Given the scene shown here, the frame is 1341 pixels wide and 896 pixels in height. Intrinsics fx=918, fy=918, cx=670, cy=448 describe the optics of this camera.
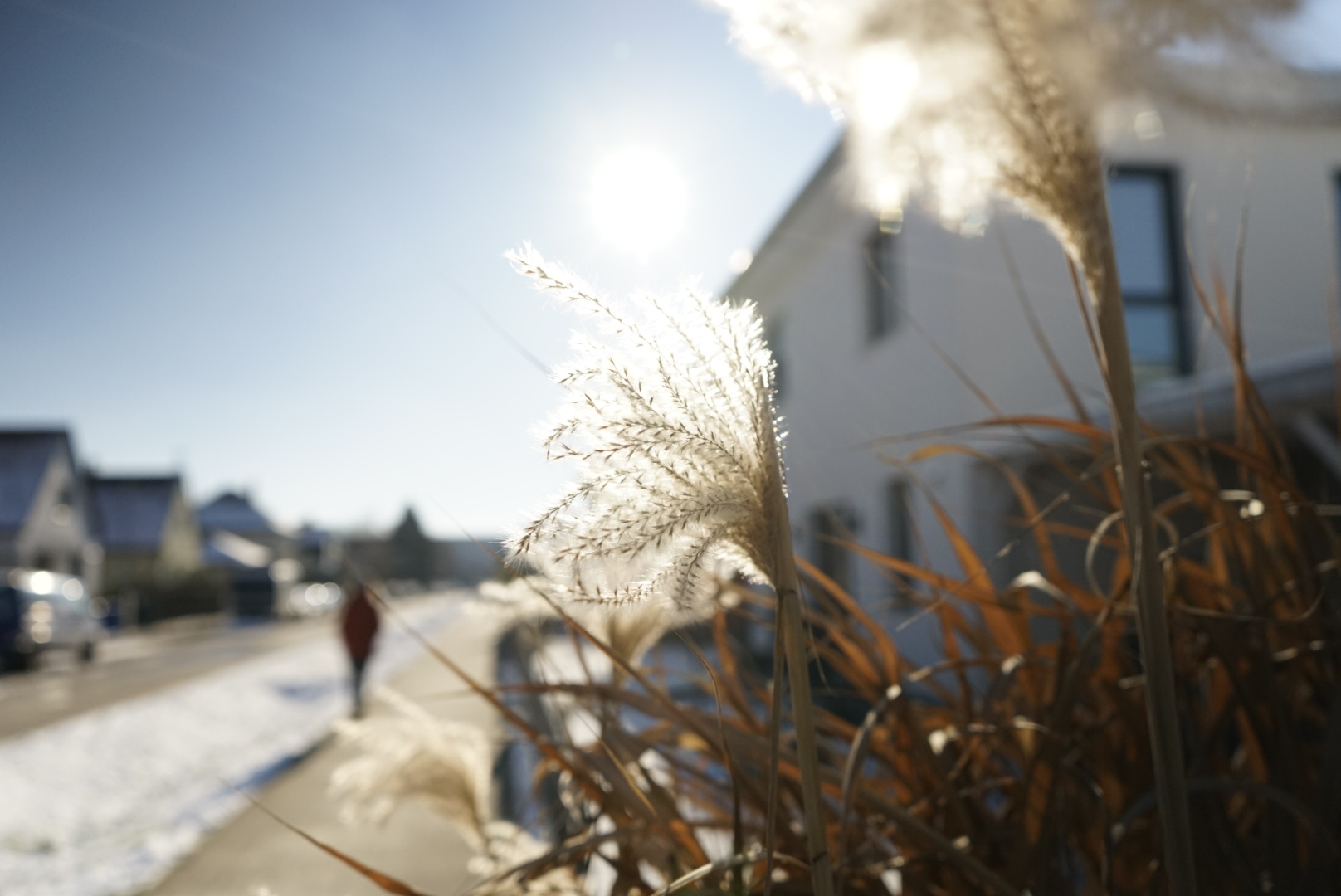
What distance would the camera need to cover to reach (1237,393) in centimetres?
139

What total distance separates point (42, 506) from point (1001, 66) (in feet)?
145

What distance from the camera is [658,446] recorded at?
31.1 inches

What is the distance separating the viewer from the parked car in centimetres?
1803

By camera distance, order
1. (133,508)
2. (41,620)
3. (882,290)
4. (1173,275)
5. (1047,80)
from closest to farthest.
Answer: (1047,80) < (1173,275) < (882,290) < (41,620) < (133,508)

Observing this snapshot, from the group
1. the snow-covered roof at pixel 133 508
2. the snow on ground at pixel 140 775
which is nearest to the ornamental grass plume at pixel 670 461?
the snow on ground at pixel 140 775

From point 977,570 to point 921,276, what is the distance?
887cm

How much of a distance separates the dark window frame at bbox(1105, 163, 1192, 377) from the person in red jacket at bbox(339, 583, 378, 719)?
9.48 metres

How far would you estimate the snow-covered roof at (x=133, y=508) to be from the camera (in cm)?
5112

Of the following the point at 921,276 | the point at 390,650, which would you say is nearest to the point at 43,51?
the point at 921,276

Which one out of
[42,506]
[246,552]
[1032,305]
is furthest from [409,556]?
[1032,305]

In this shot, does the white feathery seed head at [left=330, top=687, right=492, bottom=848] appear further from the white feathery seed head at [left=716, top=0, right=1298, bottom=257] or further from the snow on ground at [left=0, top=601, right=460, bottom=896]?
the white feathery seed head at [left=716, top=0, right=1298, bottom=257]

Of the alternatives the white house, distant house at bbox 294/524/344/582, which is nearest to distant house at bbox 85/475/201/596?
distant house at bbox 294/524/344/582

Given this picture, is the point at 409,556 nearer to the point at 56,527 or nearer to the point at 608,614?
the point at 56,527

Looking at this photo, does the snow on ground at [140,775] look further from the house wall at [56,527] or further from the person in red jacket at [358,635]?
the house wall at [56,527]
